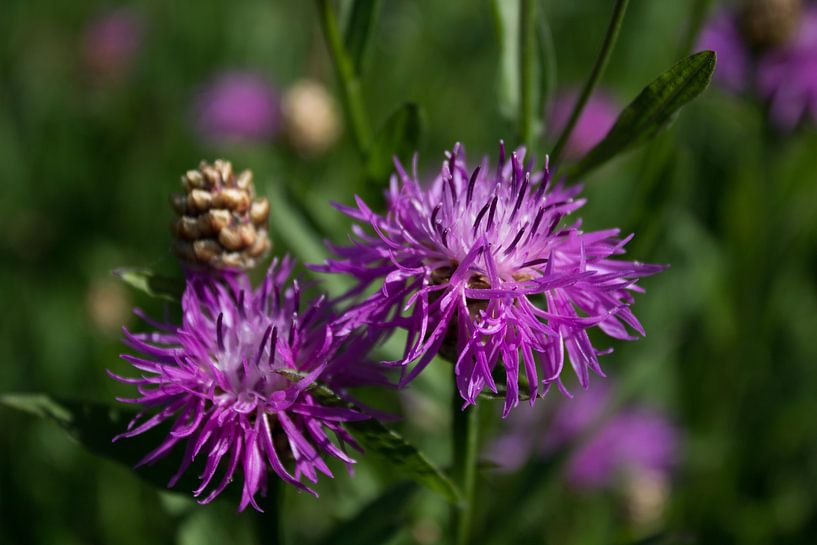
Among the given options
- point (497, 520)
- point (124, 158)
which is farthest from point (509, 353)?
point (124, 158)

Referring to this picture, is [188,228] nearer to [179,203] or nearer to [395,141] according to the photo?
[179,203]

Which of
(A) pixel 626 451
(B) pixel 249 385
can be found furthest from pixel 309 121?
(B) pixel 249 385

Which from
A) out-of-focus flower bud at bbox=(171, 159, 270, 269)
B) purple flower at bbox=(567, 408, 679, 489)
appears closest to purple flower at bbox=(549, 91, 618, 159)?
purple flower at bbox=(567, 408, 679, 489)

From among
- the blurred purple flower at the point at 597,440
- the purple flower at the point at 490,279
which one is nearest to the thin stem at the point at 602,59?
the purple flower at the point at 490,279

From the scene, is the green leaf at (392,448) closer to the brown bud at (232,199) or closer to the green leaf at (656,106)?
the brown bud at (232,199)

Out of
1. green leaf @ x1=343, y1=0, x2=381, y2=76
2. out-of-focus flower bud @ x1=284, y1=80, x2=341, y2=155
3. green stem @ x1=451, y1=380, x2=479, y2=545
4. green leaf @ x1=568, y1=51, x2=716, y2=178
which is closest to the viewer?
green leaf @ x1=568, y1=51, x2=716, y2=178

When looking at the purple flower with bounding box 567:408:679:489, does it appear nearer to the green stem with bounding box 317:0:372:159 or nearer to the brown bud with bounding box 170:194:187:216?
the green stem with bounding box 317:0:372:159

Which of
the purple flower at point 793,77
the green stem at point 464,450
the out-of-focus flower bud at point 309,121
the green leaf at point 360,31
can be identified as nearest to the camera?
the green stem at point 464,450
